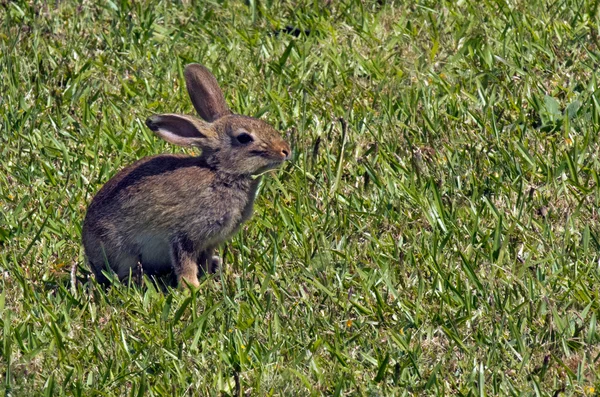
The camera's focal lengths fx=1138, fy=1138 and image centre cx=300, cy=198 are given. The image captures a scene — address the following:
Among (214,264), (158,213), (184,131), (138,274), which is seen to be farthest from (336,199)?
(138,274)

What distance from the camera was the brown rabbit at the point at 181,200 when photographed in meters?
6.06

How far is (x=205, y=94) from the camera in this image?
6.56 meters

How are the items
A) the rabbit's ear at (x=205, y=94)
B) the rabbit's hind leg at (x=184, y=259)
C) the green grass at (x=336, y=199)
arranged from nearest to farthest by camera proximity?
the green grass at (x=336, y=199) < the rabbit's hind leg at (x=184, y=259) < the rabbit's ear at (x=205, y=94)

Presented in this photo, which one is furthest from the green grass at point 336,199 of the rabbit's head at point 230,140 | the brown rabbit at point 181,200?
the rabbit's head at point 230,140

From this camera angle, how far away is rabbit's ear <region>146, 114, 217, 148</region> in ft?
20.3

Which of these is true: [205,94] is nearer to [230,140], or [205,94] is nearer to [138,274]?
[230,140]

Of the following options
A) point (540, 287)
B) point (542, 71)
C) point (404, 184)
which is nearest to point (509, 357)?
point (540, 287)

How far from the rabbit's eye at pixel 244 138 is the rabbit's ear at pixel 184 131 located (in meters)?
0.15

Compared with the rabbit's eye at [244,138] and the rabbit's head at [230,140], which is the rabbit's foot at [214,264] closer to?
the rabbit's head at [230,140]

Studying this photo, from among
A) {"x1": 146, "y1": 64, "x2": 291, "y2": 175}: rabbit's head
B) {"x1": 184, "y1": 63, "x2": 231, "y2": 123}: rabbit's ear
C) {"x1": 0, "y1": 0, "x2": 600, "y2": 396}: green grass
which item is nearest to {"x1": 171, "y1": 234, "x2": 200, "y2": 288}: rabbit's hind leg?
{"x1": 0, "y1": 0, "x2": 600, "y2": 396}: green grass

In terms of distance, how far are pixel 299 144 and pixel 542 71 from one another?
1.81 metres

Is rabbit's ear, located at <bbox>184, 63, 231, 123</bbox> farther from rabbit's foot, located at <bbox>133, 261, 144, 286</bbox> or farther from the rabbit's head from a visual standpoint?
rabbit's foot, located at <bbox>133, 261, 144, 286</bbox>

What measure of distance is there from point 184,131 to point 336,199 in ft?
3.14

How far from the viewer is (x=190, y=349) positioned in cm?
518
